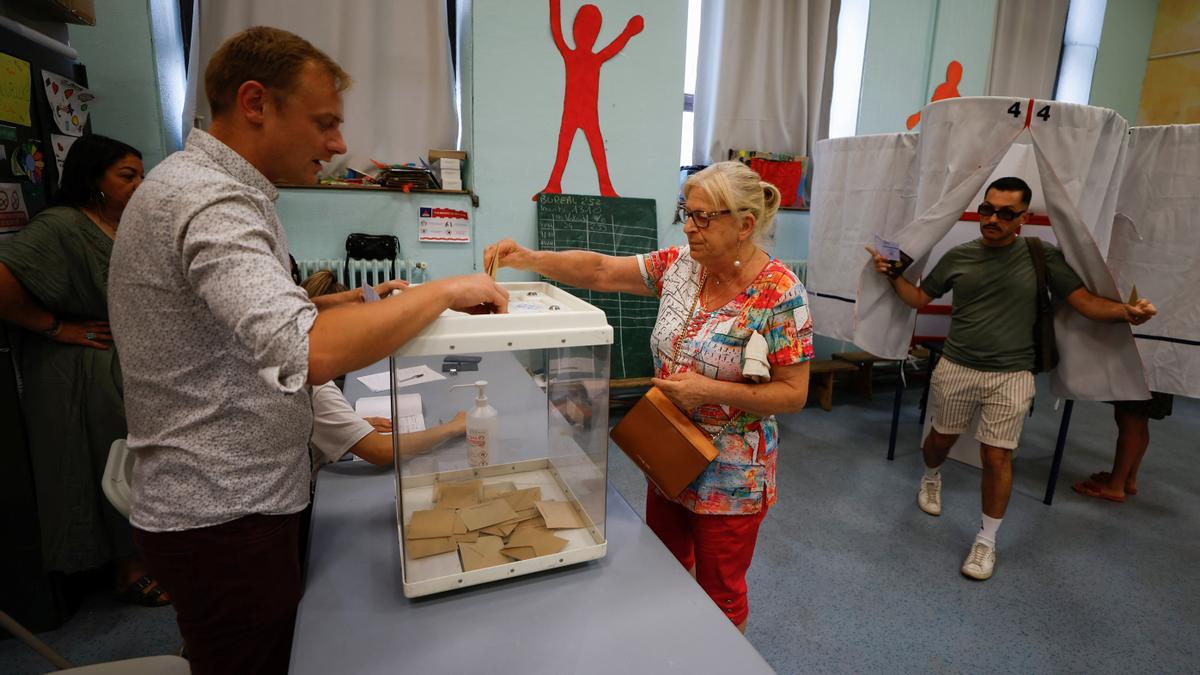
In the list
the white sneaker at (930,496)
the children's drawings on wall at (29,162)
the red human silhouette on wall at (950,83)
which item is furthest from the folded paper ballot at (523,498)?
the red human silhouette on wall at (950,83)

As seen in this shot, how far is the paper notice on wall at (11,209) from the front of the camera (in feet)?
6.03

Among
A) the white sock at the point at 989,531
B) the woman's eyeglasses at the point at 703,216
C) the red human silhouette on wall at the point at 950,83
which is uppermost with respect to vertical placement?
the red human silhouette on wall at the point at 950,83

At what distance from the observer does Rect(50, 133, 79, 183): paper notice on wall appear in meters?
2.12

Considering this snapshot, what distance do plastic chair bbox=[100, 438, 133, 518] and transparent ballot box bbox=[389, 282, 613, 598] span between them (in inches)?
20.9

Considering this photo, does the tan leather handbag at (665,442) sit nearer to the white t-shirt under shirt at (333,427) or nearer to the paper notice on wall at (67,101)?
the white t-shirt under shirt at (333,427)

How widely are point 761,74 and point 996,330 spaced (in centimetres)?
254

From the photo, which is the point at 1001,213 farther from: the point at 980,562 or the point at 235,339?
the point at 235,339

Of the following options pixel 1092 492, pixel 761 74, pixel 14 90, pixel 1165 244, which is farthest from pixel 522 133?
pixel 1092 492

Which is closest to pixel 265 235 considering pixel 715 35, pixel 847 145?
Result: pixel 847 145

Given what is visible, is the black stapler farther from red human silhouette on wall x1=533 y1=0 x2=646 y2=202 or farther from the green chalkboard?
red human silhouette on wall x1=533 y1=0 x2=646 y2=202

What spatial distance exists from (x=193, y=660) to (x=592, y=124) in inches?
135

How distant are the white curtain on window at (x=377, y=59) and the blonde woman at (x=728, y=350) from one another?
98.4 inches

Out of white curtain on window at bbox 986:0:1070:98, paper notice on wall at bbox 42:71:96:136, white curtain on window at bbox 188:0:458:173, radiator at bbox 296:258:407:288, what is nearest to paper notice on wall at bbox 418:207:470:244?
radiator at bbox 296:258:407:288

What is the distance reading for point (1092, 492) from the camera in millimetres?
3236
